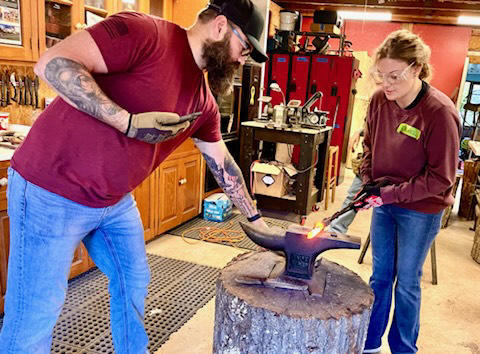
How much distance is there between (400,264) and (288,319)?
836mm

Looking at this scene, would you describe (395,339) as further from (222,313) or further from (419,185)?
(222,313)

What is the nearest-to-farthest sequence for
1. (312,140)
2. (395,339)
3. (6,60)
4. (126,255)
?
(126,255)
(395,339)
(6,60)
(312,140)

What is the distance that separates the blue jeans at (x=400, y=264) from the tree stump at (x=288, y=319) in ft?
1.59

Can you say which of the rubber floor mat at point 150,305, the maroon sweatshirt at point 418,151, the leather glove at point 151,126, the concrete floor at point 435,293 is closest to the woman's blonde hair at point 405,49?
the maroon sweatshirt at point 418,151

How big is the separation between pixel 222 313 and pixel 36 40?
74.9 inches

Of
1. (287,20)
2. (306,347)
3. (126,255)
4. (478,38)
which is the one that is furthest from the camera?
(478,38)

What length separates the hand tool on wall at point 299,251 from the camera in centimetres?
139

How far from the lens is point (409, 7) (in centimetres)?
→ 625

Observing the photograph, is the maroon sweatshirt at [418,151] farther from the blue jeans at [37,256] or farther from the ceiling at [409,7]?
the ceiling at [409,7]

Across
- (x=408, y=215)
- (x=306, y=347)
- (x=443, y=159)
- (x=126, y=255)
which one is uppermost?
(x=443, y=159)

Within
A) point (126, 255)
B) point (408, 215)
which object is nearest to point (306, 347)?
point (126, 255)

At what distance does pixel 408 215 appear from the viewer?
1812mm

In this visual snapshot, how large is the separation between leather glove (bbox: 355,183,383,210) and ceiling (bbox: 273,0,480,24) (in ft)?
16.4

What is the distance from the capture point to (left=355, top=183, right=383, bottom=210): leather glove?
1.81 meters
